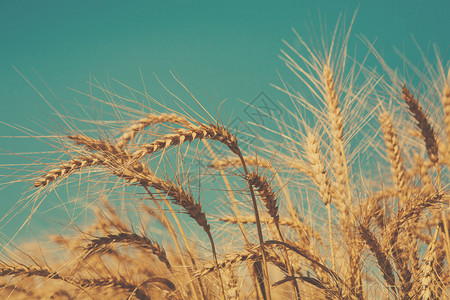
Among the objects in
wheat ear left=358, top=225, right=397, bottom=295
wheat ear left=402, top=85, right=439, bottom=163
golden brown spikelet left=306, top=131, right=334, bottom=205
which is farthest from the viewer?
wheat ear left=402, top=85, right=439, bottom=163

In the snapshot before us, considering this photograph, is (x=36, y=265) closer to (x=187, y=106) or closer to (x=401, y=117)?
(x=187, y=106)

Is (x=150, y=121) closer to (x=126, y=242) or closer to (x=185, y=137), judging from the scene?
(x=185, y=137)

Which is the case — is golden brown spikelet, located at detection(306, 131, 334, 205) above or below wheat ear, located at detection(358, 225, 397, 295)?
above

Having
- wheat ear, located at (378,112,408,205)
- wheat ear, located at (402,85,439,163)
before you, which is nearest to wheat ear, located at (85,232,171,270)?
wheat ear, located at (378,112,408,205)

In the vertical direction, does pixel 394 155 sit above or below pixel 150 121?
above

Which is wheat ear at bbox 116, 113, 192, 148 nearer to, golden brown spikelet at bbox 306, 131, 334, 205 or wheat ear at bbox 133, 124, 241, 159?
wheat ear at bbox 133, 124, 241, 159

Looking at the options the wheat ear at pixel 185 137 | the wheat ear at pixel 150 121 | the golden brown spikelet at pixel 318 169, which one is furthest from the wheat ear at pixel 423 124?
the wheat ear at pixel 150 121

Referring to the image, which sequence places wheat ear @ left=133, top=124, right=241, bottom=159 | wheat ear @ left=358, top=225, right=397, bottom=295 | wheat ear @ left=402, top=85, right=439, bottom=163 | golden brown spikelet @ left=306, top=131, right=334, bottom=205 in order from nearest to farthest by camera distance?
wheat ear @ left=133, top=124, right=241, bottom=159 < wheat ear @ left=358, top=225, right=397, bottom=295 < golden brown spikelet @ left=306, top=131, right=334, bottom=205 < wheat ear @ left=402, top=85, right=439, bottom=163

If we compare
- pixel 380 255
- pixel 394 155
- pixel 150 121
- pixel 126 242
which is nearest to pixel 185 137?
pixel 150 121

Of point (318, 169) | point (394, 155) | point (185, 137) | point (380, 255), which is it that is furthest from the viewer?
point (394, 155)

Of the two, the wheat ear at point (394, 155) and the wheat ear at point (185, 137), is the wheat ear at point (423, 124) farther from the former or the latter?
the wheat ear at point (185, 137)

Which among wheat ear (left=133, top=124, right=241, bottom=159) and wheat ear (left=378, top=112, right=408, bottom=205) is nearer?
wheat ear (left=133, top=124, right=241, bottom=159)

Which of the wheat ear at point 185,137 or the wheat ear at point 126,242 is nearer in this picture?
the wheat ear at point 185,137

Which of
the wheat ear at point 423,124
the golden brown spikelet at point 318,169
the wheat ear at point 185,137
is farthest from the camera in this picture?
the wheat ear at point 423,124
